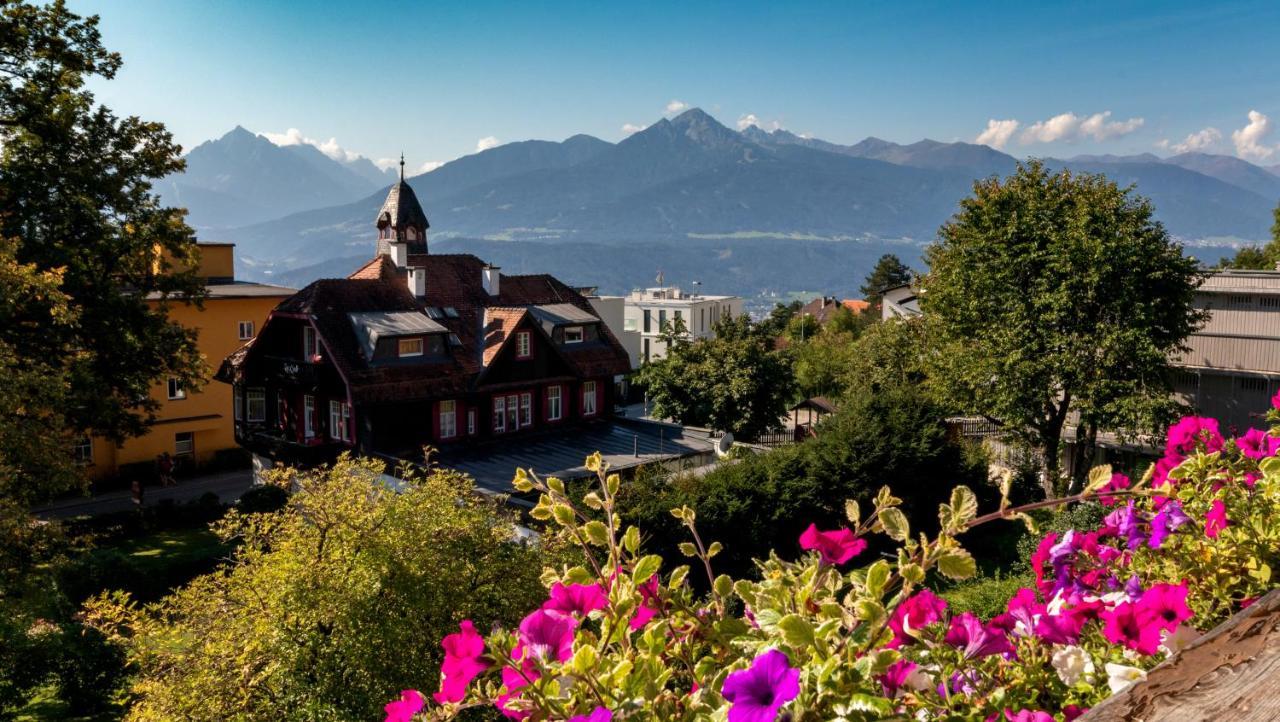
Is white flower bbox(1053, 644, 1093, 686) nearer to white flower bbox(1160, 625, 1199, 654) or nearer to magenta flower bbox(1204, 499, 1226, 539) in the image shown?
white flower bbox(1160, 625, 1199, 654)

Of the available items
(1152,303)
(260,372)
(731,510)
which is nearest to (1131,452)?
(1152,303)

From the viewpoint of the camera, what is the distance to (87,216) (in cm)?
2652

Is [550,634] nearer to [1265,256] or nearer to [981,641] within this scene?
[981,641]

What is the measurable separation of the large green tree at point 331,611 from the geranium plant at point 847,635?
28.3ft

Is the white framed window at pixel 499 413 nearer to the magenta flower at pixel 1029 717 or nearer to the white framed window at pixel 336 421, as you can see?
the white framed window at pixel 336 421

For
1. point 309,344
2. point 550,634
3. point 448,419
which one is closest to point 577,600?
point 550,634

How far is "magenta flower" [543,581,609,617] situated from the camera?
3197 millimetres

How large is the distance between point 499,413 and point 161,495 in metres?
14.3

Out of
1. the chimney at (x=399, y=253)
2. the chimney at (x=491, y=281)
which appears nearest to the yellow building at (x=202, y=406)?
the chimney at (x=399, y=253)

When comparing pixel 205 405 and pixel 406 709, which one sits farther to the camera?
pixel 205 405

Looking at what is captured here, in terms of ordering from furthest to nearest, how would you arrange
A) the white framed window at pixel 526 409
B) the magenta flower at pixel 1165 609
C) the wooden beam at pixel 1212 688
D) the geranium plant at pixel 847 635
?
the white framed window at pixel 526 409
the magenta flower at pixel 1165 609
the geranium plant at pixel 847 635
the wooden beam at pixel 1212 688

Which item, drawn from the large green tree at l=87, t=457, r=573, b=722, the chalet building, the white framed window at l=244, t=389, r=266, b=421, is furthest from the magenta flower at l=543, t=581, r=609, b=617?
the white framed window at l=244, t=389, r=266, b=421

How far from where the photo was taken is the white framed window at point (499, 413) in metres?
35.1

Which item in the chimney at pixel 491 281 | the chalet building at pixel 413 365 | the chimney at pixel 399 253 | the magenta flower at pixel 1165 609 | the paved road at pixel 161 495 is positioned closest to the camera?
the magenta flower at pixel 1165 609
